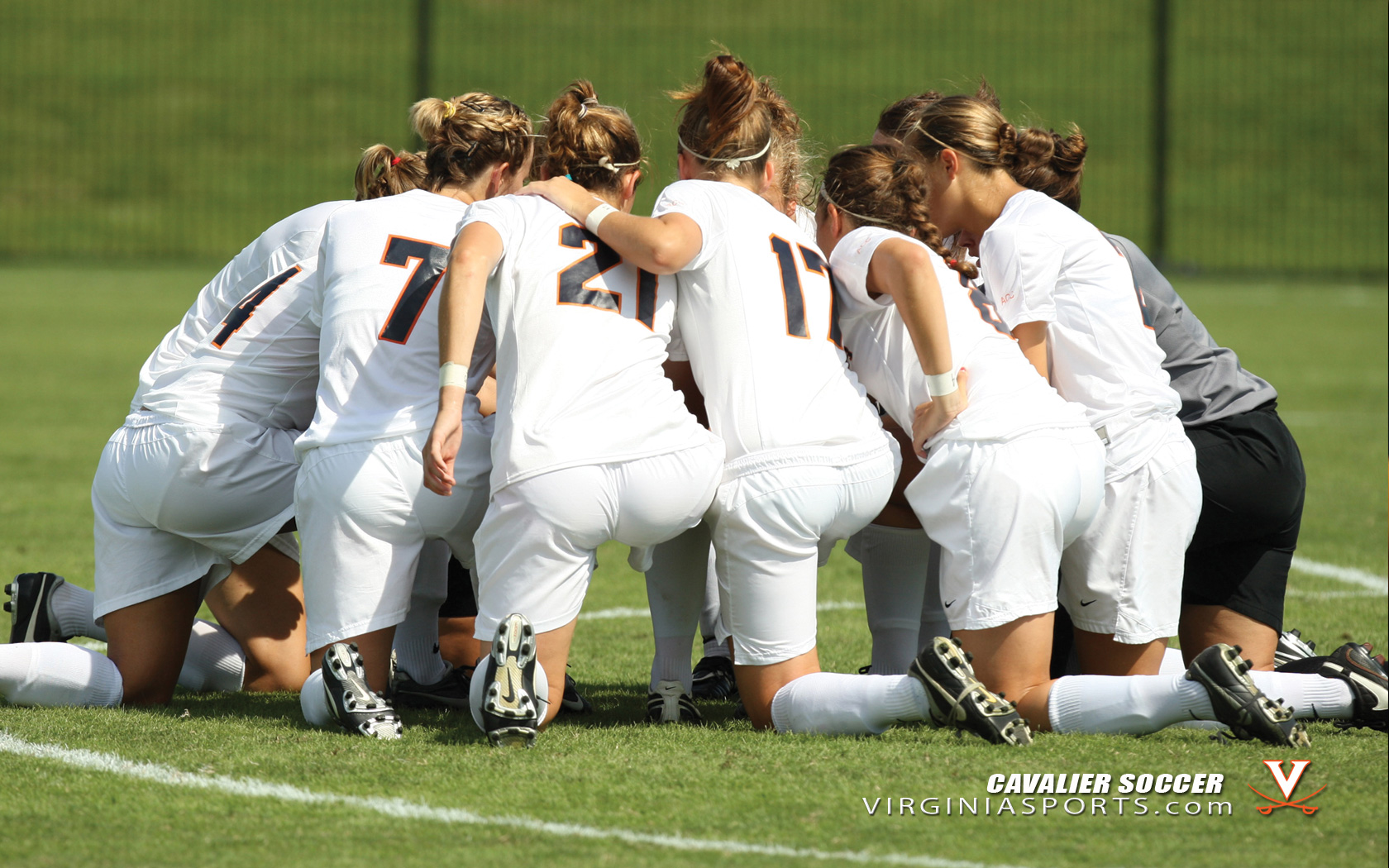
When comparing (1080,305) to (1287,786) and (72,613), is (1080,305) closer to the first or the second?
(1287,786)

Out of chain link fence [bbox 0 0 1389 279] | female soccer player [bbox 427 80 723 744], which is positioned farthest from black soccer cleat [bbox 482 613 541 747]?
chain link fence [bbox 0 0 1389 279]

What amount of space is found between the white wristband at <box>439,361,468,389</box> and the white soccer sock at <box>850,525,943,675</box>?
134 centimetres

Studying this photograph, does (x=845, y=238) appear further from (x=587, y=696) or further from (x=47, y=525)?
(x=47, y=525)

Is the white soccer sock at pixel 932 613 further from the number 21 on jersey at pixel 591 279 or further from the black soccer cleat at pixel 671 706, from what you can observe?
the number 21 on jersey at pixel 591 279

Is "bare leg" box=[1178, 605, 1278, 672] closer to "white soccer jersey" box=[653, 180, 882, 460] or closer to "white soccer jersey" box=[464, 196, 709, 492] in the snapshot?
"white soccer jersey" box=[653, 180, 882, 460]

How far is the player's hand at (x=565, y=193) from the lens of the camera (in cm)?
374

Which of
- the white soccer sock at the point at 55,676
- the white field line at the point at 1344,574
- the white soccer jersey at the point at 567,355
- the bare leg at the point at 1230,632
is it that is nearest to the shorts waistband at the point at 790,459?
the white soccer jersey at the point at 567,355

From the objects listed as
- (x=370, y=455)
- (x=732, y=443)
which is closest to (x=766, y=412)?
(x=732, y=443)

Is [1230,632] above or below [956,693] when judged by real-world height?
below

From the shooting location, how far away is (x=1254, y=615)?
4.16m

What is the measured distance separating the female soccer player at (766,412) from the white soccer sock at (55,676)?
1.77m

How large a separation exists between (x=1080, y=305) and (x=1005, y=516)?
2.36ft

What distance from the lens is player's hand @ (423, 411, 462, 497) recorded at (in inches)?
138

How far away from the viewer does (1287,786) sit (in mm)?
3164
